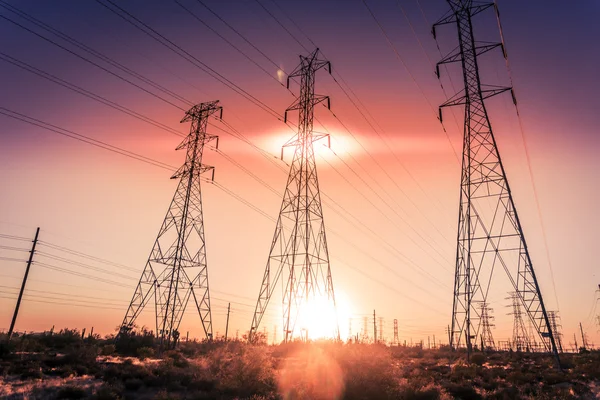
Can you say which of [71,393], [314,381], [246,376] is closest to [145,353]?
[246,376]

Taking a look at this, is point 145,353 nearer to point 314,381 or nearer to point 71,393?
point 71,393

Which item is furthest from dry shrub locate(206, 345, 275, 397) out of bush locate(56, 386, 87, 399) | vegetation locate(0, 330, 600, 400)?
bush locate(56, 386, 87, 399)

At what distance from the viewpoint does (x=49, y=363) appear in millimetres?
22688

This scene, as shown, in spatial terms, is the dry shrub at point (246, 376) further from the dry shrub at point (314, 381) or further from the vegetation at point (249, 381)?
the dry shrub at point (314, 381)

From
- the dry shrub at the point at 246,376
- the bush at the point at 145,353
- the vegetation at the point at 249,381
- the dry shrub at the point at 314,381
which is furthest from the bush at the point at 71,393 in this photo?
the bush at the point at 145,353

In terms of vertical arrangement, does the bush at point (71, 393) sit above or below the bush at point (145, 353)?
below

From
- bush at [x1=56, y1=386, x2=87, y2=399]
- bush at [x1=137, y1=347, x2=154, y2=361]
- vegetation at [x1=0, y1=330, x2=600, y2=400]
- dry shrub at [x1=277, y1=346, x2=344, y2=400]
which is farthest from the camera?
bush at [x1=137, y1=347, x2=154, y2=361]

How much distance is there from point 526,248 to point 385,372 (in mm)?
14993

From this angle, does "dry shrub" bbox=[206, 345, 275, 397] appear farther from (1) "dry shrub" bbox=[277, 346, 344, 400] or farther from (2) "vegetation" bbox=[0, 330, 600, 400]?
(1) "dry shrub" bbox=[277, 346, 344, 400]

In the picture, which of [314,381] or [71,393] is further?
[314,381]

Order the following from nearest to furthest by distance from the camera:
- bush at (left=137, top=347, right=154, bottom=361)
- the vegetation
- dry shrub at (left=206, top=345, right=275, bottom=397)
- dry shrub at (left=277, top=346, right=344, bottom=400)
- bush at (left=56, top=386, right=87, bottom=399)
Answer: bush at (left=56, top=386, right=87, bottom=399) → the vegetation → dry shrub at (left=277, top=346, right=344, bottom=400) → dry shrub at (left=206, top=345, right=275, bottom=397) → bush at (left=137, top=347, right=154, bottom=361)

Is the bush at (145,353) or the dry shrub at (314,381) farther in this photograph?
the bush at (145,353)

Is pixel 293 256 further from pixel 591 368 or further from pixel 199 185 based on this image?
pixel 591 368

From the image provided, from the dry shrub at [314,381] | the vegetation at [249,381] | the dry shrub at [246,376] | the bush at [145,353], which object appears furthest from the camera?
the bush at [145,353]
